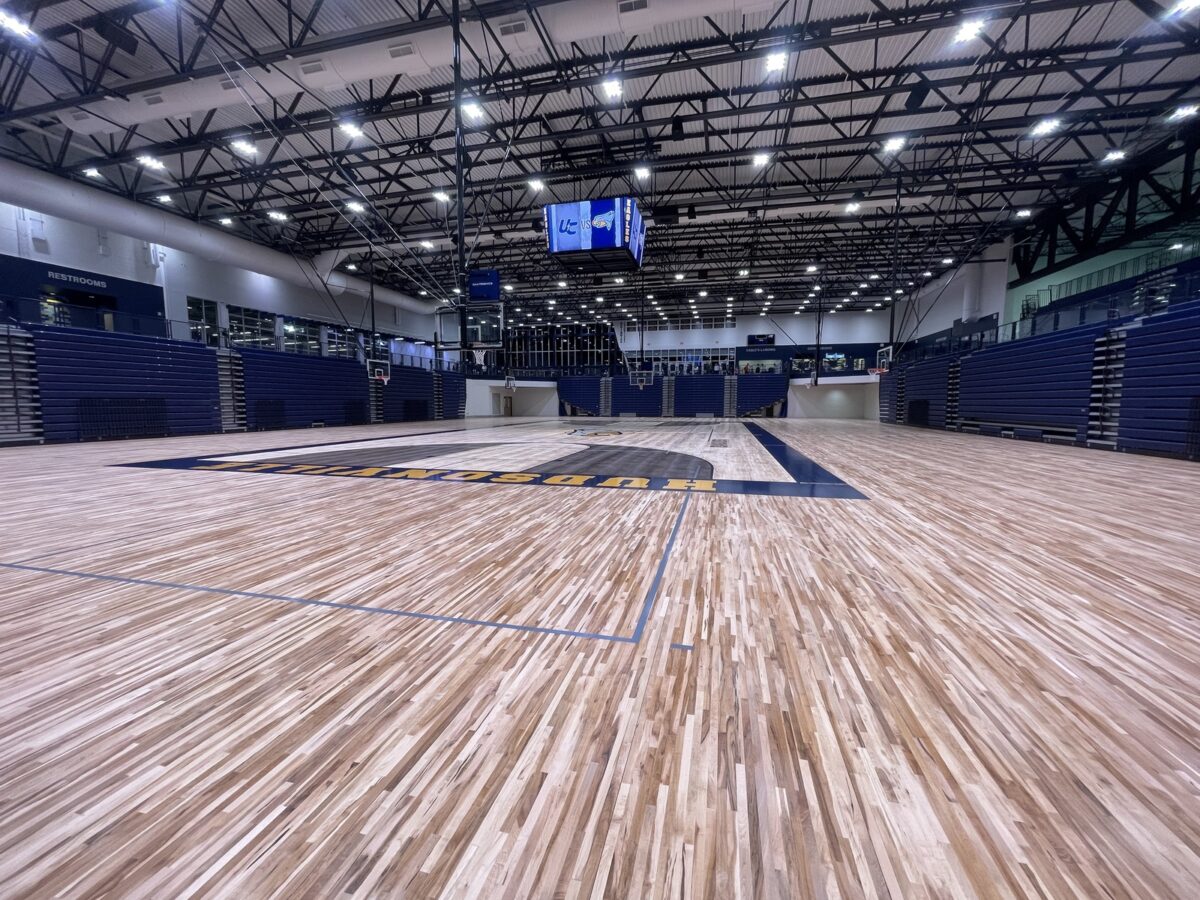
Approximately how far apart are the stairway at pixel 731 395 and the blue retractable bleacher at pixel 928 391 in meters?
10.9

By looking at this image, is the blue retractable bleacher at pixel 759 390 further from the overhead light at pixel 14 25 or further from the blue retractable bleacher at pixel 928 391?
the overhead light at pixel 14 25

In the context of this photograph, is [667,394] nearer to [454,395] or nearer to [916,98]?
[454,395]

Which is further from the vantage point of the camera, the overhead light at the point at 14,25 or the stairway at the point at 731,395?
the stairway at the point at 731,395

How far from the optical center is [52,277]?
12.8 meters

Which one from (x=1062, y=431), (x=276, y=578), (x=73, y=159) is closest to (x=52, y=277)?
(x=73, y=159)

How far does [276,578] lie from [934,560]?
363cm

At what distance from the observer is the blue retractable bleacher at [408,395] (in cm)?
2050

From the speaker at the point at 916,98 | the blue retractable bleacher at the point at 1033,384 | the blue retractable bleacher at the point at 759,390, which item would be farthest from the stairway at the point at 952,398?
the blue retractable bleacher at the point at 759,390

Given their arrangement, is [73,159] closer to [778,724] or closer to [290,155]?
[290,155]

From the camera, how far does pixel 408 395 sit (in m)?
21.6

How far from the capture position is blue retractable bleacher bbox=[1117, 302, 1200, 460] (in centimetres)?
762

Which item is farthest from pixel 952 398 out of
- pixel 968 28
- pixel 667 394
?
pixel 667 394

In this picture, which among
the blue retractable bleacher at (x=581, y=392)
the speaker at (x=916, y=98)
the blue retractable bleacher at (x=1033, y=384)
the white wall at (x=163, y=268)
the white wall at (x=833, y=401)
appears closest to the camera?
the speaker at (x=916, y=98)

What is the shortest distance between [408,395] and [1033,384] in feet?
73.8
